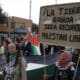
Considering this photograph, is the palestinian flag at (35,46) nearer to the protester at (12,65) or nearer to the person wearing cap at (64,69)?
the person wearing cap at (64,69)

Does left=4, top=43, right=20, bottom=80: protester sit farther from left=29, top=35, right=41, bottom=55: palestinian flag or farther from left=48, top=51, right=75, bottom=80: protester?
left=29, top=35, right=41, bottom=55: palestinian flag

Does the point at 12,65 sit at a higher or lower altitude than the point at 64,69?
higher

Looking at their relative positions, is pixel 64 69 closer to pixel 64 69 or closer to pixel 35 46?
pixel 64 69

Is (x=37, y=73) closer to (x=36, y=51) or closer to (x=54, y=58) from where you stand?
(x=54, y=58)

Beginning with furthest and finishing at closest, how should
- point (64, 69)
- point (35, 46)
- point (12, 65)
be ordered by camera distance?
point (35, 46)
point (64, 69)
point (12, 65)

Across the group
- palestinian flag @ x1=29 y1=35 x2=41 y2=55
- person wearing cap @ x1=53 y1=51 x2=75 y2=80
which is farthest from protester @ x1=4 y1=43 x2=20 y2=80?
palestinian flag @ x1=29 y1=35 x2=41 y2=55

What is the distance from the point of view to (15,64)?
820 centimetres

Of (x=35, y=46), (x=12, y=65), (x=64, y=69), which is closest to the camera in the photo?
(x=12, y=65)

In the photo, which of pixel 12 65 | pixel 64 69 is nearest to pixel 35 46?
pixel 64 69

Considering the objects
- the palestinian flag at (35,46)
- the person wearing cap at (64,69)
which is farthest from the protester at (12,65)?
the palestinian flag at (35,46)

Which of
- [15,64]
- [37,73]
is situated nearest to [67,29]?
[15,64]

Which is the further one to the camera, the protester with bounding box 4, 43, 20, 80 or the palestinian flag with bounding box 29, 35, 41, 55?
the palestinian flag with bounding box 29, 35, 41, 55

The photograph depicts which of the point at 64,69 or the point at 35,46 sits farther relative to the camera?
the point at 35,46

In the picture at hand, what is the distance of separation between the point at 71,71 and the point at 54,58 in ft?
10.9
